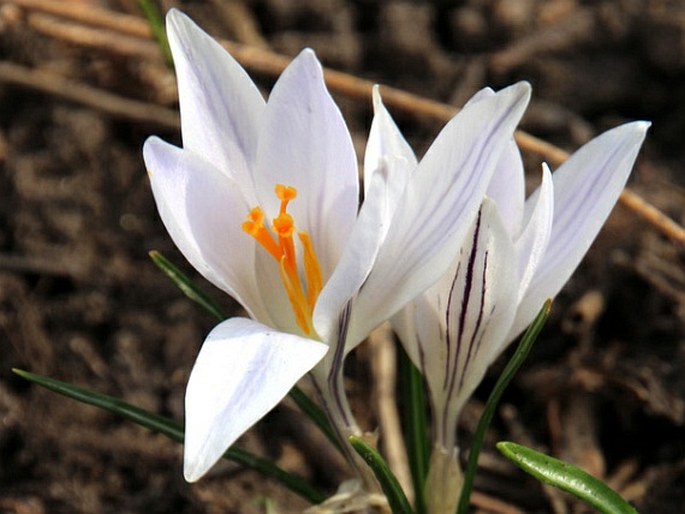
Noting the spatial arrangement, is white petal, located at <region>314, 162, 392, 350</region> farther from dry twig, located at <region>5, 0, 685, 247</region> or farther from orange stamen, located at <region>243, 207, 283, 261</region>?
dry twig, located at <region>5, 0, 685, 247</region>

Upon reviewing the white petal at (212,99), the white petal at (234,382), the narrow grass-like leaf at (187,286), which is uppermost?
the white petal at (212,99)

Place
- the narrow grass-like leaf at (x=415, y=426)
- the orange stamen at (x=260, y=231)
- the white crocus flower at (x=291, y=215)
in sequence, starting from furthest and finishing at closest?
the narrow grass-like leaf at (x=415, y=426)
the orange stamen at (x=260, y=231)
the white crocus flower at (x=291, y=215)

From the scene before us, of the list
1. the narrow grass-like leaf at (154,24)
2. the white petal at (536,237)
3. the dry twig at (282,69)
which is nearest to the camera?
the white petal at (536,237)

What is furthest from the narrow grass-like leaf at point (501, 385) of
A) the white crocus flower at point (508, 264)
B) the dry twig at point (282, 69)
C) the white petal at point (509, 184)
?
the dry twig at point (282, 69)

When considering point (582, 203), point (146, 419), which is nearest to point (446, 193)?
point (582, 203)

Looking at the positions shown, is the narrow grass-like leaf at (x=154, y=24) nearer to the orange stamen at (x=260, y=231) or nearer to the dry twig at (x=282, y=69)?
the dry twig at (x=282, y=69)

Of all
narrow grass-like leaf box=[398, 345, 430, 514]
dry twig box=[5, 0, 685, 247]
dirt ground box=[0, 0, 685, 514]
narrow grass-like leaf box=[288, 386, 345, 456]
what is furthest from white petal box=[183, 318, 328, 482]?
dry twig box=[5, 0, 685, 247]
